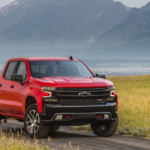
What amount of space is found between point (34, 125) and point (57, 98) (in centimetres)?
91

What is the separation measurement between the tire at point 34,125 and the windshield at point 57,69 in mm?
1029

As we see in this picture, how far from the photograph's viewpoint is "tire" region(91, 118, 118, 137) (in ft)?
32.8

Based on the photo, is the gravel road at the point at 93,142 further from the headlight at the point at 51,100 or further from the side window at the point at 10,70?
the side window at the point at 10,70

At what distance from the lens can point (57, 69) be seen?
1048cm

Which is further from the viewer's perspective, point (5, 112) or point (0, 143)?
point (5, 112)

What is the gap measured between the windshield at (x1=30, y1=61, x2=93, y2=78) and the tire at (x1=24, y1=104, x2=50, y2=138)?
1.03 meters

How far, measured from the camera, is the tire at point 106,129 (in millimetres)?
10000

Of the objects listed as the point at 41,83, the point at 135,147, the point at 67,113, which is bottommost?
the point at 135,147

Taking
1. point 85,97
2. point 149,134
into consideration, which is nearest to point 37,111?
point 85,97

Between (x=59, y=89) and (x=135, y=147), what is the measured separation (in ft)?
6.66

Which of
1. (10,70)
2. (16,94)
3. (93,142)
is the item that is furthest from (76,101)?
(10,70)

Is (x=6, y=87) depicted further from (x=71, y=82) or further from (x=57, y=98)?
(x=71, y=82)

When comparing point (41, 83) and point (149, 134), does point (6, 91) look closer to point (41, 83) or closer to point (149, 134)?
point (41, 83)

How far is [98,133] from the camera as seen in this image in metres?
10.5
